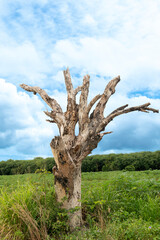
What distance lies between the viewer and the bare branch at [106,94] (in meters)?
6.61

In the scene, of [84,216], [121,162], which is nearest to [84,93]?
[84,216]

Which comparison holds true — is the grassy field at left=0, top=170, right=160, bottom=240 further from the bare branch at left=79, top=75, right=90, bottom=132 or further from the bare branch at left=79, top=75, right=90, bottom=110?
the bare branch at left=79, top=75, right=90, bottom=110

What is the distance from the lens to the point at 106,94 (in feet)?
22.6

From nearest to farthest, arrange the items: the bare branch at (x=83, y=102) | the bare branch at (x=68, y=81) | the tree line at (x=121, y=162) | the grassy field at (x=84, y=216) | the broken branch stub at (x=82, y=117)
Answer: the grassy field at (x=84, y=216)
the broken branch stub at (x=82, y=117)
the bare branch at (x=83, y=102)
the bare branch at (x=68, y=81)
the tree line at (x=121, y=162)

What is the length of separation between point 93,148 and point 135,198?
209cm

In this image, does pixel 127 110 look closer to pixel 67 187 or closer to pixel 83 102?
pixel 83 102

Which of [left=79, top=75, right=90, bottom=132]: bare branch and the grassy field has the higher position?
[left=79, top=75, right=90, bottom=132]: bare branch

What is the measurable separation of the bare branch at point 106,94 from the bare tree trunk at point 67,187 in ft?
5.81

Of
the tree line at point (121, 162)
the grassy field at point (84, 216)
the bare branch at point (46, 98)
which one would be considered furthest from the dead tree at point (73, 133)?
the tree line at point (121, 162)

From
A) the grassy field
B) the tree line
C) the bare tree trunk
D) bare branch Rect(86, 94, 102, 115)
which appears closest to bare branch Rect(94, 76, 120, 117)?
bare branch Rect(86, 94, 102, 115)

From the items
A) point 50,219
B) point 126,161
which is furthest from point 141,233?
point 126,161

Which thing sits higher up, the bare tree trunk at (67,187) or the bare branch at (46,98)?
the bare branch at (46,98)

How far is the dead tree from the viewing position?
5.45m

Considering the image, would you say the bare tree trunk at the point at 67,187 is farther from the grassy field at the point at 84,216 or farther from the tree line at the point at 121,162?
the tree line at the point at 121,162
